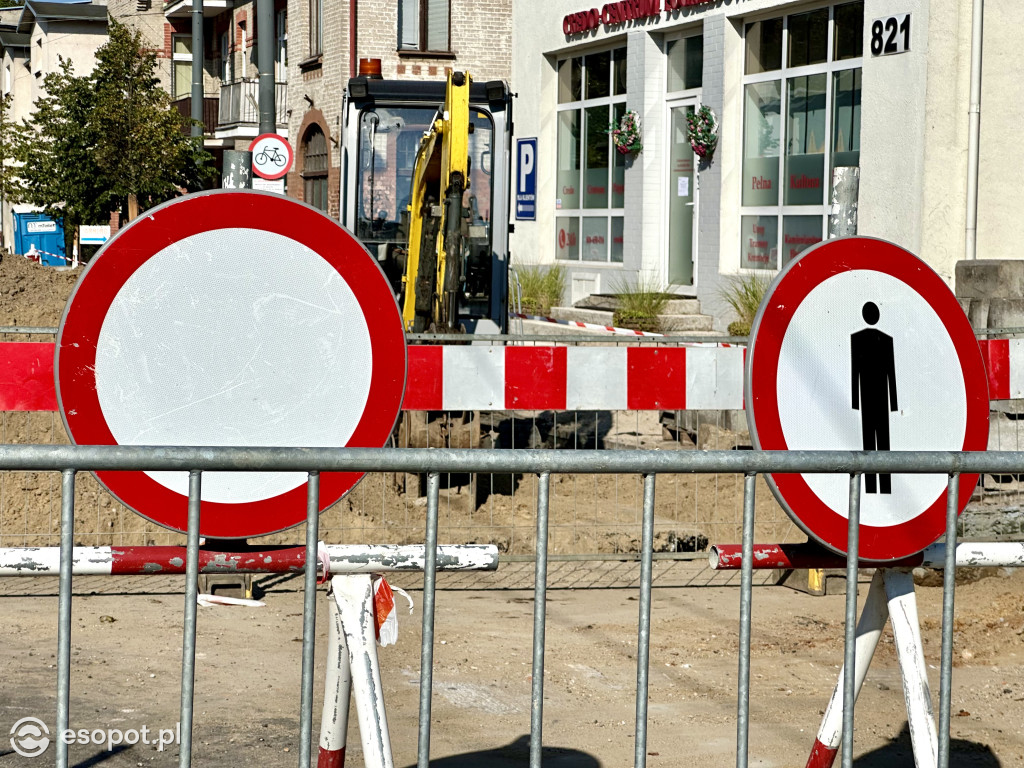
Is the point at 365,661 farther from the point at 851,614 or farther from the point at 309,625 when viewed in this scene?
the point at 851,614

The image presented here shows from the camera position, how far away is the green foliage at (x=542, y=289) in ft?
72.5

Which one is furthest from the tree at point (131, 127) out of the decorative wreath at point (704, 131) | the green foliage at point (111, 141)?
the decorative wreath at point (704, 131)

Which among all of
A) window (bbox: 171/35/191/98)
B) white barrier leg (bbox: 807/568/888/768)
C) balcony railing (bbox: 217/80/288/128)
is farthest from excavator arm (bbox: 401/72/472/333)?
window (bbox: 171/35/191/98)

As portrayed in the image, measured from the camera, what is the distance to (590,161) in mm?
22250

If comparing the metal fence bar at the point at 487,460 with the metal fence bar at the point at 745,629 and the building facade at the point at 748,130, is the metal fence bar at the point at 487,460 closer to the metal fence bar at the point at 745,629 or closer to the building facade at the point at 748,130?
the metal fence bar at the point at 745,629

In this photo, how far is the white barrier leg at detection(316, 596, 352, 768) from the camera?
11.1ft

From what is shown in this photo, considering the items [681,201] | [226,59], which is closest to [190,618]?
[681,201]

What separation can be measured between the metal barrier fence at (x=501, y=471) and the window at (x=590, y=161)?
18.2 metres

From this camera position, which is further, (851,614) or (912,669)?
(912,669)

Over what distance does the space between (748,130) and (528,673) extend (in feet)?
44.7

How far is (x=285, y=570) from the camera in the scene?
3.20 metres

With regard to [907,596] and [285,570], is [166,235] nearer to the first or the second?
[285,570]

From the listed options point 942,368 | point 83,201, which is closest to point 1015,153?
point 942,368

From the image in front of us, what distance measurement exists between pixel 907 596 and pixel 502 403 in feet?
13.4
